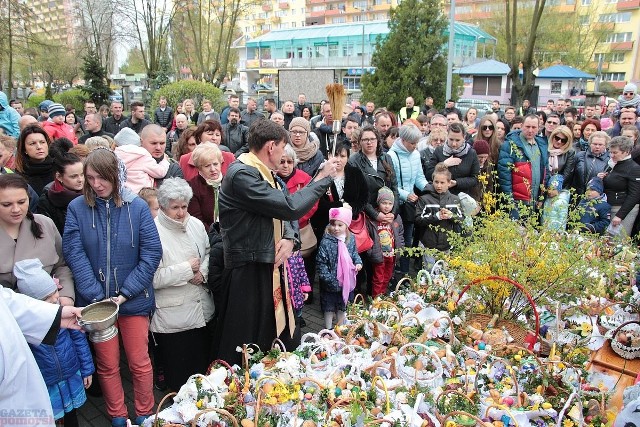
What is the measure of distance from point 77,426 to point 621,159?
622 cm

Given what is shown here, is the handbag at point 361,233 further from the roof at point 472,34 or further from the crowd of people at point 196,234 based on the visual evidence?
the roof at point 472,34

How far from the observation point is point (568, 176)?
650cm

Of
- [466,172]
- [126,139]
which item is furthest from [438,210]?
[126,139]

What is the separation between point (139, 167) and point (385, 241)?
2.57 metres

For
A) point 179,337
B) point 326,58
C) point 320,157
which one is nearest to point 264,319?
point 179,337

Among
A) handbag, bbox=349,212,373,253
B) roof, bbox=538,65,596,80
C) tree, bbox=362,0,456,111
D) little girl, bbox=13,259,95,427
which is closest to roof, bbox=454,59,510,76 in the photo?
roof, bbox=538,65,596,80

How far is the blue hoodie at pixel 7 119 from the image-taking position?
7.16m

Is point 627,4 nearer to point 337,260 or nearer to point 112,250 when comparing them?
point 337,260

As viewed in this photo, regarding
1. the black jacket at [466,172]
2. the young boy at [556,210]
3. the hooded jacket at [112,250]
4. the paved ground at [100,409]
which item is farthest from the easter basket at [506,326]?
the black jacket at [466,172]

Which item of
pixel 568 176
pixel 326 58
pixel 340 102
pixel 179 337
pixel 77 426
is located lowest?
pixel 77 426

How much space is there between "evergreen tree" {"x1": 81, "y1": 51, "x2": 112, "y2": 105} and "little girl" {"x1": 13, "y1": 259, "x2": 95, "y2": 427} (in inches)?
727

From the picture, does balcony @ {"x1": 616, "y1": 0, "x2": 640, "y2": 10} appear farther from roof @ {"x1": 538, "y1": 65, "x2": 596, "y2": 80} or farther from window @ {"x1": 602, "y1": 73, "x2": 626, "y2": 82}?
roof @ {"x1": 538, "y1": 65, "x2": 596, "y2": 80}

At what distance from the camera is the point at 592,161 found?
252 inches

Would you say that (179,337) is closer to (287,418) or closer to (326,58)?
(287,418)
